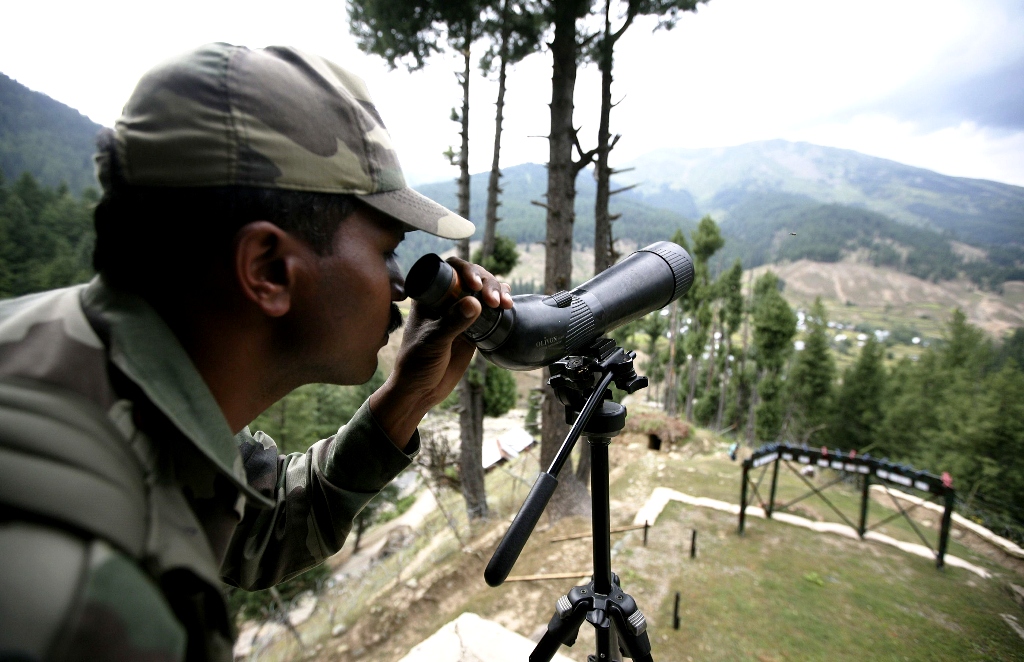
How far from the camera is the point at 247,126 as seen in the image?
85cm

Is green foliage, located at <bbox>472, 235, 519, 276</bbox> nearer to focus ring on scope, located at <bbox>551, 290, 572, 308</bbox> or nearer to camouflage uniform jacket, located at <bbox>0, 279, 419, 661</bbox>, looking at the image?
focus ring on scope, located at <bbox>551, 290, 572, 308</bbox>

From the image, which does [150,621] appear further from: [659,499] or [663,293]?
[659,499]

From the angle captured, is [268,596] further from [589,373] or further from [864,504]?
[589,373]

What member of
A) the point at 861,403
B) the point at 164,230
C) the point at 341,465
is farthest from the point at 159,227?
the point at 861,403

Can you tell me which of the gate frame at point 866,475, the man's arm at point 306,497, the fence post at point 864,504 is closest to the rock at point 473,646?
the man's arm at point 306,497

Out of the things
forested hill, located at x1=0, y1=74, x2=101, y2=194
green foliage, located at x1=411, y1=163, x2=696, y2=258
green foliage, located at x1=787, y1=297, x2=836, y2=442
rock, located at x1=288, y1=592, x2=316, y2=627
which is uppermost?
green foliage, located at x1=411, y1=163, x2=696, y2=258

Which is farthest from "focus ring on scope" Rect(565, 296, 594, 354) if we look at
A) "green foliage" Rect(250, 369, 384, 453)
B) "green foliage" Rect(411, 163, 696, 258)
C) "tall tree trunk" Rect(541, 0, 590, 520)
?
"green foliage" Rect(411, 163, 696, 258)

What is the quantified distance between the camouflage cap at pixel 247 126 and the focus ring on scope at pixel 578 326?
2.63 feet

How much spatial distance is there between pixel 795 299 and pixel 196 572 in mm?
90960

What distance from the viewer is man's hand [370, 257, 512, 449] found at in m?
1.34

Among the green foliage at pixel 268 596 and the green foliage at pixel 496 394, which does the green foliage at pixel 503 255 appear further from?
the green foliage at pixel 268 596

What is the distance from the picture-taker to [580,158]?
6840mm

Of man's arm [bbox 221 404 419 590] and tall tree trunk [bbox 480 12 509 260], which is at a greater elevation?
tall tree trunk [bbox 480 12 509 260]

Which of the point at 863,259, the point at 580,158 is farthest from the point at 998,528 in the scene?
the point at 863,259
